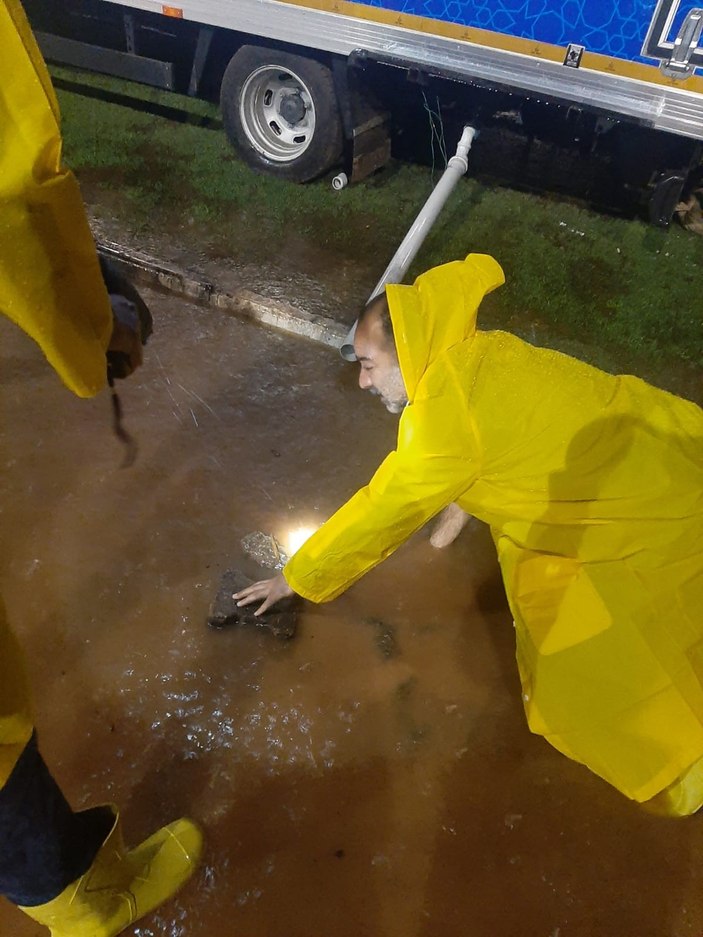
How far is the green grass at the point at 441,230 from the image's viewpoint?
4227 millimetres

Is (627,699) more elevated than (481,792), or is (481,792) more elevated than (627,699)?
(627,699)

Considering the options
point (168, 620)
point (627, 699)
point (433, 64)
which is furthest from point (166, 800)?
point (433, 64)

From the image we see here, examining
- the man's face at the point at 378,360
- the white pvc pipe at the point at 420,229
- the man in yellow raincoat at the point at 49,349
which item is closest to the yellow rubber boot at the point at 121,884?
the man in yellow raincoat at the point at 49,349

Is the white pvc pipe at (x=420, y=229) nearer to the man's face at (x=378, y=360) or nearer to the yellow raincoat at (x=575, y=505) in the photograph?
the man's face at (x=378, y=360)

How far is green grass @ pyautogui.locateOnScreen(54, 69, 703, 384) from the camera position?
4227mm

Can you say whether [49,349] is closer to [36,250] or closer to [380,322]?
[36,250]

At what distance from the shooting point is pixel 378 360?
82.4 inches

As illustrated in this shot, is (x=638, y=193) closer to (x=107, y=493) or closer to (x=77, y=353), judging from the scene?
(x=107, y=493)

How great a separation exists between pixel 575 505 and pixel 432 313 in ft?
2.42

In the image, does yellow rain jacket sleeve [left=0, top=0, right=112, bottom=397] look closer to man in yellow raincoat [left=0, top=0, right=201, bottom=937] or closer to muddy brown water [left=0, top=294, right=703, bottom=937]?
man in yellow raincoat [left=0, top=0, right=201, bottom=937]

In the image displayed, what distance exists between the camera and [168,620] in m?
2.59

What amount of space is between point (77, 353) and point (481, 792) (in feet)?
6.17

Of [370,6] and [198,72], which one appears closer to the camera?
[370,6]

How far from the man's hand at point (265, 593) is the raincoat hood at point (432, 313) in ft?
2.81
